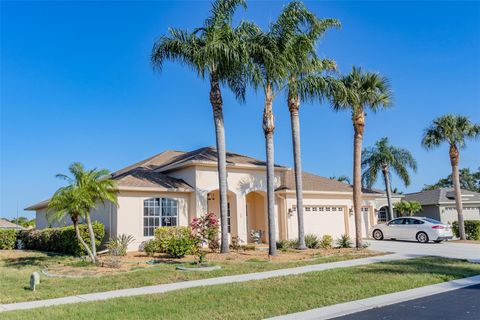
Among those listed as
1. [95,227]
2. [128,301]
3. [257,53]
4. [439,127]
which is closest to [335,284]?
[128,301]

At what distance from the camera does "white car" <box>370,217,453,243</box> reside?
893 inches

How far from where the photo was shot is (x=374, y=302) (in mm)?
8734

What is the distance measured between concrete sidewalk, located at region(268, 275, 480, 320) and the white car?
41.1 feet

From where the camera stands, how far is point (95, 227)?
1823 cm

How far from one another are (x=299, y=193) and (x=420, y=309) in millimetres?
11368

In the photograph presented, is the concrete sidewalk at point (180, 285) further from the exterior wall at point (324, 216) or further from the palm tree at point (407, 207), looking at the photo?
the palm tree at point (407, 207)

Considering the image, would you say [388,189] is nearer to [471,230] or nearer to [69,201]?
[471,230]

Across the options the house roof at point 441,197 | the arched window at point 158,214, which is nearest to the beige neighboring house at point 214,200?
the arched window at point 158,214

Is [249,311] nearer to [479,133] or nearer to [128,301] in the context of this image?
[128,301]

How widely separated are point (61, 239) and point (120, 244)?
4254 mm

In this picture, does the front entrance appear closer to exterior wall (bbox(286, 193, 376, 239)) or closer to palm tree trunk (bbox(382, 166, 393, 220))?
exterior wall (bbox(286, 193, 376, 239))

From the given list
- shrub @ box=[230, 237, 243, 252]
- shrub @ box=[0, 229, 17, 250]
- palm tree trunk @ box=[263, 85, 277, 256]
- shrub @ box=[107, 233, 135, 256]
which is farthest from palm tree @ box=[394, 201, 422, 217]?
shrub @ box=[0, 229, 17, 250]

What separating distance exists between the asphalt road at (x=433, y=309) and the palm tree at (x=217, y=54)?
961 centimetres

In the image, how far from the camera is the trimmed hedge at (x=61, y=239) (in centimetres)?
1822
